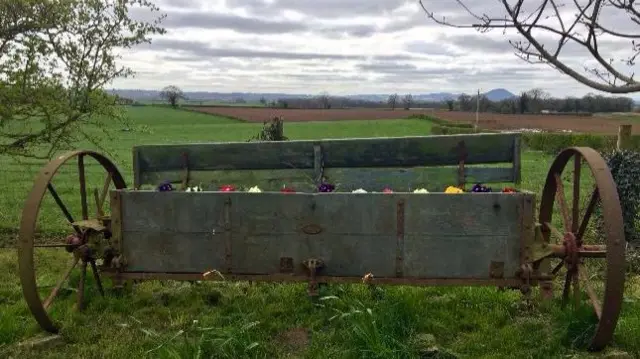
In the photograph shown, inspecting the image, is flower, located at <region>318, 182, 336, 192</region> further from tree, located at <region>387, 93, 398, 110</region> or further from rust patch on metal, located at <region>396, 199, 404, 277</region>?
tree, located at <region>387, 93, 398, 110</region>

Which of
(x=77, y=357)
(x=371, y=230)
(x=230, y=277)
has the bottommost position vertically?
(x=77, y=357)

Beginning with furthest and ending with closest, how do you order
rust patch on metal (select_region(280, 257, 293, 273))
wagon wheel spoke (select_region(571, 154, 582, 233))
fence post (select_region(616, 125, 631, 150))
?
fence post (select_region(616, 125, 631, 150)), wagon wheel spoke (select_region(571, 154, 582, 233)), rust patch on metal (select_region(280, 257, 293, 273))

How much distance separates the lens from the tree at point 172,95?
271 ft

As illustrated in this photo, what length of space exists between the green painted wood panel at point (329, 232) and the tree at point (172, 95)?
254 feet

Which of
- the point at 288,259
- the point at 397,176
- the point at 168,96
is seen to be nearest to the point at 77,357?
the point at 288,259

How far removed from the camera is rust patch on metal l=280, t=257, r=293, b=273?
4.69 meters

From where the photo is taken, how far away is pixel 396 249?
4.55m

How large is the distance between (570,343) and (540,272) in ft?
1.94

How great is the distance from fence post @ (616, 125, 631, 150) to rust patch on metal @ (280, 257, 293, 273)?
17.1 ft

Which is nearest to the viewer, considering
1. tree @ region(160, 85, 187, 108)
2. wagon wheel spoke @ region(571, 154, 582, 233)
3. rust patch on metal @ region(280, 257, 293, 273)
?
rust patch on metal @ region(280, 257, 293, 273)

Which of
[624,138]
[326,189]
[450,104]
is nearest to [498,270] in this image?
[326,189]

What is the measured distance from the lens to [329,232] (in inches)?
182

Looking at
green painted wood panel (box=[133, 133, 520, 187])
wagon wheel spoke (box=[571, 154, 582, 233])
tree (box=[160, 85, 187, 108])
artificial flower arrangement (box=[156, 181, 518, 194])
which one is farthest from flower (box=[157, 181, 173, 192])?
tree (box=[160, 85, 187, 108])

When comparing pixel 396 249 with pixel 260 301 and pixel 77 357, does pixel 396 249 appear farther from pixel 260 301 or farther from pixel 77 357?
pixel 77 357
